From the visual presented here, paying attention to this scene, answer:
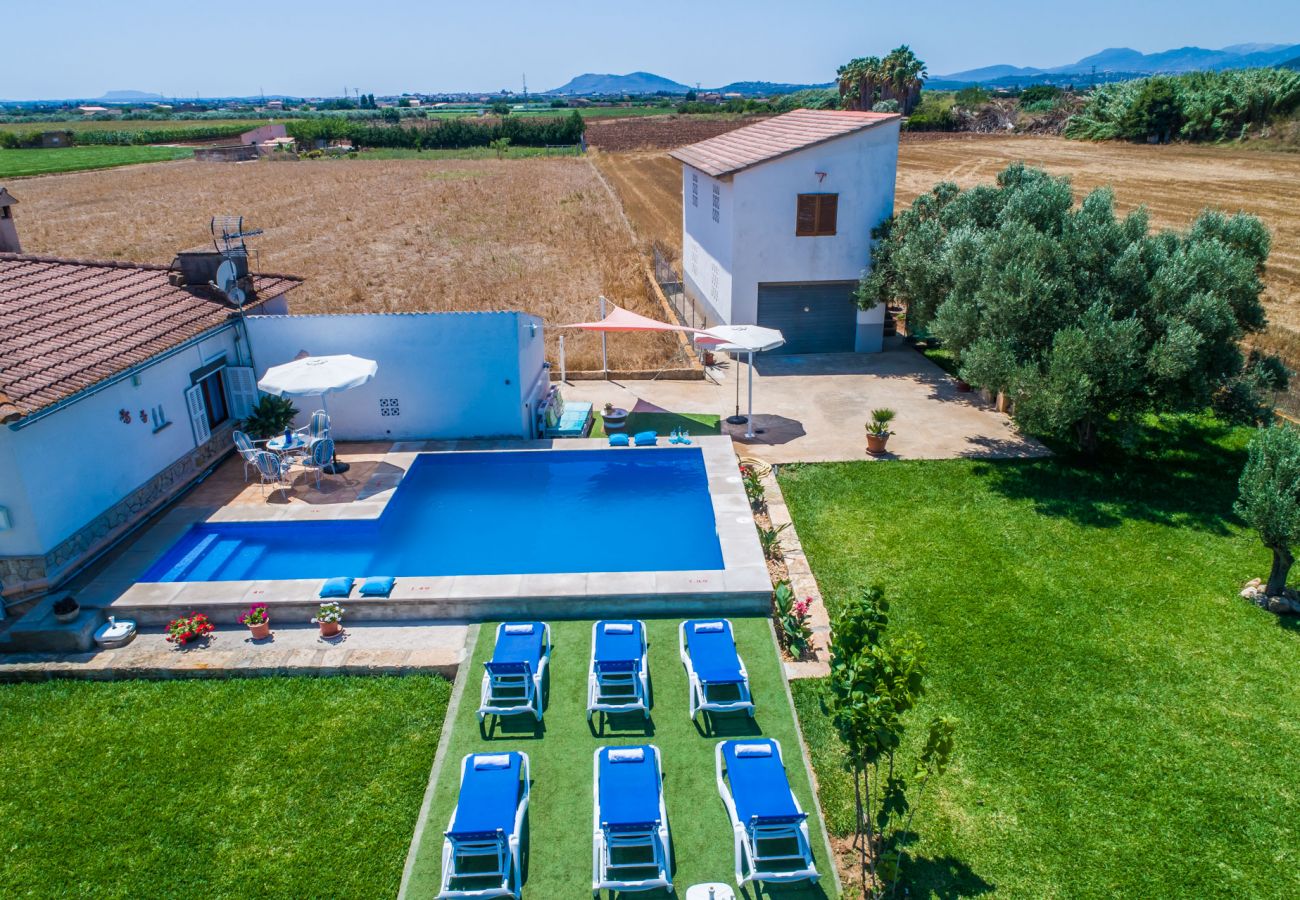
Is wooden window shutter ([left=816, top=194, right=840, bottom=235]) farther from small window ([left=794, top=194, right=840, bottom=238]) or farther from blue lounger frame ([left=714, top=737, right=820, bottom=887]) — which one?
blue lounger frame ([left=714, top=737, right=820, bottom=887])

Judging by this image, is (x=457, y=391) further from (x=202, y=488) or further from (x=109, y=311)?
(x=109, y=311)

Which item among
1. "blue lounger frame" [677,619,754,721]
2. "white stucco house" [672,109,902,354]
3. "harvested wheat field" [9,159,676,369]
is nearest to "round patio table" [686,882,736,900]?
"blue lounger frame" [677,619,754,721]

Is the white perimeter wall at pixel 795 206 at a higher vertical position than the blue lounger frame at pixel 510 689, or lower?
higher

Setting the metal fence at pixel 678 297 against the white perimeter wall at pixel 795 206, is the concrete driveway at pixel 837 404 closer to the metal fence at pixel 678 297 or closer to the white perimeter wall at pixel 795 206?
the white perimeter wall at pixel 795 206

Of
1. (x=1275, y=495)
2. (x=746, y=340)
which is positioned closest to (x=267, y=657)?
(x=746, y=340)

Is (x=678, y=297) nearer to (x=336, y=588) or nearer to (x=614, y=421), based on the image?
(x=614, y=421)

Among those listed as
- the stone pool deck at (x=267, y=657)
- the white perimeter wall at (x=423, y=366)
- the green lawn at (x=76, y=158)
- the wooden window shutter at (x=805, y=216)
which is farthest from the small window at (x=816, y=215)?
the green lawn at (x=76, y=158)

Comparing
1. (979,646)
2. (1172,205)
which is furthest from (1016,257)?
(1172,205)
